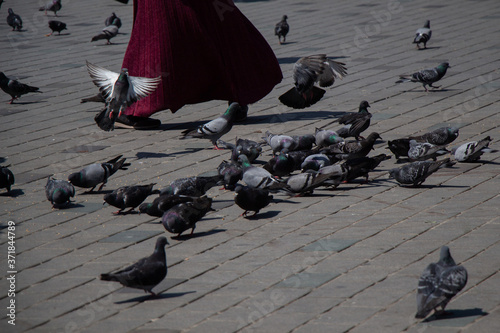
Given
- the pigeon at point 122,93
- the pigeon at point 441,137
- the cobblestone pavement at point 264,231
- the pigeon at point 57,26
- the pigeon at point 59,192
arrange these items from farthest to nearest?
the pigeon at point 57,26
the pigeon at point 122,93
the pigeon at point 441,137
the pigeon at point 59,192
the cobblestone pavement at point 264,231

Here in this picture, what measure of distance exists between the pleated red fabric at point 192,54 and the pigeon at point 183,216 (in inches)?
139

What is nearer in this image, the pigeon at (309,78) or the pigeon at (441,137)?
the pigeon at (441,137)

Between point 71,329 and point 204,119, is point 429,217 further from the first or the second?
point 204,119

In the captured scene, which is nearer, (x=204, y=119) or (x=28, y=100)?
(x=204, y=119)

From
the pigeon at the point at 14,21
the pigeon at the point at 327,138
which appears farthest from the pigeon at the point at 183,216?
the pigeon at the point at 14,21

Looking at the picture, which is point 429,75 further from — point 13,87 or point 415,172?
point 13,87

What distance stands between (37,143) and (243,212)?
3745 mm

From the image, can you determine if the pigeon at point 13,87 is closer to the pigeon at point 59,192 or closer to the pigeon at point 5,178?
the pigeon at point 5,178

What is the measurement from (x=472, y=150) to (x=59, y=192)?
3918 mm

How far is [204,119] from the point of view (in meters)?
9.66

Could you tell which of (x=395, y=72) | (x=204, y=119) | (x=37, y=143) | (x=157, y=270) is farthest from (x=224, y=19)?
(x=157, y=270)

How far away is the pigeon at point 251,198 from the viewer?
5938 millimetres

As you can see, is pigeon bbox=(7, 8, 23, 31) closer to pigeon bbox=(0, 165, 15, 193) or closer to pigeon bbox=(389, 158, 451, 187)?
pigeon bbox=(0, 165, 15, 193)

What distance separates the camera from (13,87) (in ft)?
36.0
